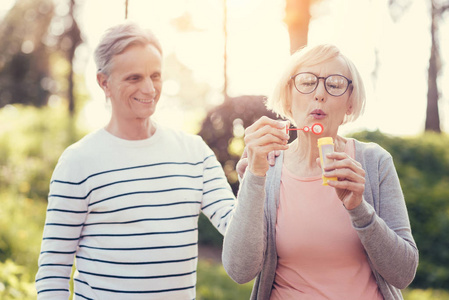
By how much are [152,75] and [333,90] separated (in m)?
0.92

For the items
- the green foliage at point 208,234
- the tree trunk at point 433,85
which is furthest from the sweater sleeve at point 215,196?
the tree trunk at point 433,85

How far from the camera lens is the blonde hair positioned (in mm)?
2053

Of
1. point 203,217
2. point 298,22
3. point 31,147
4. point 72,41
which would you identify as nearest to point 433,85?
point 203,217

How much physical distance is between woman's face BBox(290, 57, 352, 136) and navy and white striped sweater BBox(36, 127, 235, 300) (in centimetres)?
64

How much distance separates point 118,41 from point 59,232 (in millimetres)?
941

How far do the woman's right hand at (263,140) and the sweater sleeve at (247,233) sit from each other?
0.06 m

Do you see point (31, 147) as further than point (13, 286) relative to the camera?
Yes

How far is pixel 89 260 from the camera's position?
226 centimetres

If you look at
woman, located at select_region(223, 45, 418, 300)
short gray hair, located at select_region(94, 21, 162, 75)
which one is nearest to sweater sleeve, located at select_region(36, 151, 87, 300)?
short gray hair, located at select_region(94, 21, 162, 75)

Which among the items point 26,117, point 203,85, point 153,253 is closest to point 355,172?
point 153,253

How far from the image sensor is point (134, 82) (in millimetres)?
2373

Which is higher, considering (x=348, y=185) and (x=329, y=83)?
(x=329, y=83)

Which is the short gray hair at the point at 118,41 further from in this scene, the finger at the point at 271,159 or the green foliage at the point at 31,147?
the green foliage at the point at 31,147

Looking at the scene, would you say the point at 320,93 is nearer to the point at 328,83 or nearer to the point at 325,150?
the point at 328,83
